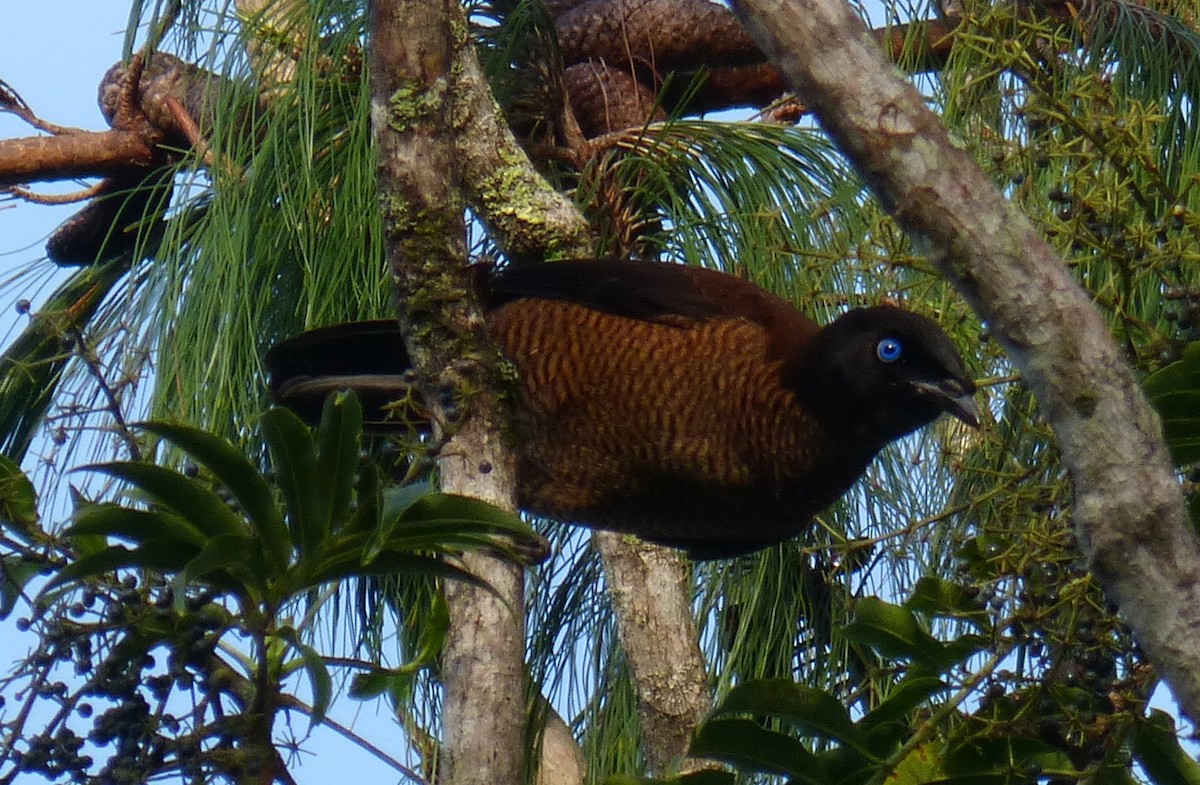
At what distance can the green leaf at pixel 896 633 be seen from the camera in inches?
56.2

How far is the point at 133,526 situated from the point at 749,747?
2.02 ft

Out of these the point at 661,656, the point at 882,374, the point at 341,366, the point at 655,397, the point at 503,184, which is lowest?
the point at 661,656

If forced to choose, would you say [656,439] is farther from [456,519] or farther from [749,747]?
[456,519]

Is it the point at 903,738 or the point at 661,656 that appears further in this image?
the point at 661,656

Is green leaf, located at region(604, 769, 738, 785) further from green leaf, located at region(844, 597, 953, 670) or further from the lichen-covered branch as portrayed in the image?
the lichen-covered branch

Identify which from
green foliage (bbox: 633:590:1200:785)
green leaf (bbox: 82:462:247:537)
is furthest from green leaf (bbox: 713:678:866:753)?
green leaf (bbox: 82:462:247:537)

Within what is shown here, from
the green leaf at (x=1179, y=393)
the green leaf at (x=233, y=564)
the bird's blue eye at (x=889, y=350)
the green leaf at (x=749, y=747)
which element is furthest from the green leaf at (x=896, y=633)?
the bird's blue eye at (x=889, y=350)

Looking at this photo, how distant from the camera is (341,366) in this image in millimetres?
2301

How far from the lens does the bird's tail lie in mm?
2262

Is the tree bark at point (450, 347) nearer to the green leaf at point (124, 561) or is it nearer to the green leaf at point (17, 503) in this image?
the green leaf at point (124, 561)

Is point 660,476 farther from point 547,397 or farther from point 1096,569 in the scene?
point 1096,569

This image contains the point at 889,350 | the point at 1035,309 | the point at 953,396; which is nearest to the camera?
the point at 1035,309

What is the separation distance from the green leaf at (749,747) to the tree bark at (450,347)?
0.63 feet

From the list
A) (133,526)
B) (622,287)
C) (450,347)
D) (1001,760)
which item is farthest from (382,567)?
(622,287)
